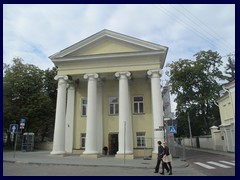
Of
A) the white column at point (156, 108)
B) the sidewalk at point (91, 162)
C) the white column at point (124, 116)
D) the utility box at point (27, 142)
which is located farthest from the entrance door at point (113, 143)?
the utility box at point (27, 142)

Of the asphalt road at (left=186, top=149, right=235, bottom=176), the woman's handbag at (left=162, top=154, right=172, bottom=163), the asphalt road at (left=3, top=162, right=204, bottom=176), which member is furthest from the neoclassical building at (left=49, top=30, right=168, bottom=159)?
the woman's handbag at (left=162, top=154, right=172, bottom=163)

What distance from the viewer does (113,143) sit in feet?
80.1

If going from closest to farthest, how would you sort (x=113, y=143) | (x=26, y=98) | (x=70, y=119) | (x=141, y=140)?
(x=141, y=140)
(x=113, y=143)
(x=70, y=119)
(x=26, y=98)

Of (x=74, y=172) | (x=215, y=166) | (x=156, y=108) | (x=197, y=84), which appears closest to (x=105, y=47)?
(x=156, y=108)

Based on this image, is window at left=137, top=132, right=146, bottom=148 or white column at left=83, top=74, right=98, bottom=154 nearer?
white column at left=83, top=74, right=98, bottom=154

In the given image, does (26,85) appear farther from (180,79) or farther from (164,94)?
(180,79)

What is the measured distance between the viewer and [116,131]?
24391 mm

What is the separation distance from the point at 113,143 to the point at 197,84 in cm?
1939

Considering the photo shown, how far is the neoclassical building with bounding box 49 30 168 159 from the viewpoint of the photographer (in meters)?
21.4

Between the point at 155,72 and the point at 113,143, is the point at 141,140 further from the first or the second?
the point at 155,72

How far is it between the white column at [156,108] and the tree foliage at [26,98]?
57.1 ft

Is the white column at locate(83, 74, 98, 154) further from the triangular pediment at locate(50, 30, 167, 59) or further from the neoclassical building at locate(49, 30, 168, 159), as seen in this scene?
the triangular pediment at locate(50, 30, 167, 59)

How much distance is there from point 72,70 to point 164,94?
51.2 ft
